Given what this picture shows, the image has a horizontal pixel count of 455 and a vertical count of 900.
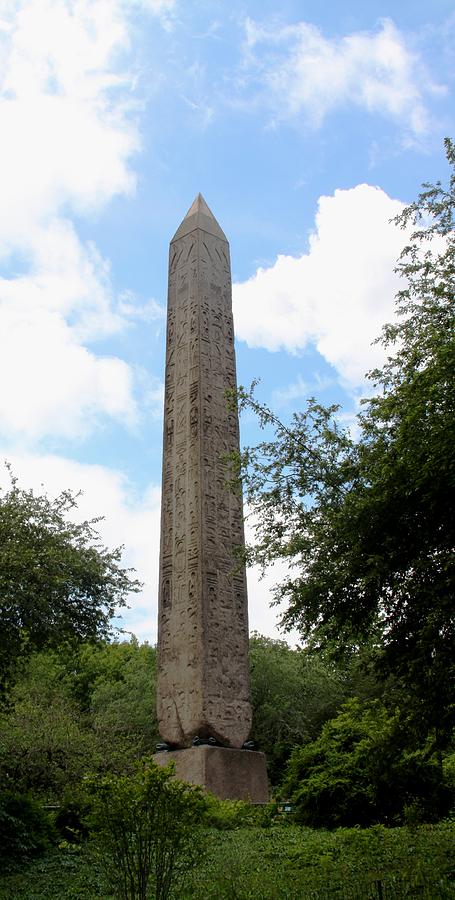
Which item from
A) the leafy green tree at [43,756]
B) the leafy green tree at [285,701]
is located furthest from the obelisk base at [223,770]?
the leafy green tree at [285,701]

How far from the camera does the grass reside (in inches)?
290

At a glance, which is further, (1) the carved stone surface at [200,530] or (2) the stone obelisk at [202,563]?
(1) the carved stone surface at [200,530]

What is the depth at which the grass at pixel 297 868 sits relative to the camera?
290 inches

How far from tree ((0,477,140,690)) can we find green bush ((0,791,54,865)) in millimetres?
2185

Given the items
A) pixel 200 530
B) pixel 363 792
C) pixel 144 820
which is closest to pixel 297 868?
pixel 144 820

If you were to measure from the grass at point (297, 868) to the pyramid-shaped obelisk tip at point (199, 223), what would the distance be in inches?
449

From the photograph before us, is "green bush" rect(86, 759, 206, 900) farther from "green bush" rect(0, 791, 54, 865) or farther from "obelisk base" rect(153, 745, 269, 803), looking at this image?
"obelisk base" rect(153, 745, 269, 803)

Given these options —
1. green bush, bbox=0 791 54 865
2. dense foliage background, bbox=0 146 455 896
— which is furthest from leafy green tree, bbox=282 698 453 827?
green bush, bbox=0 791 54 865

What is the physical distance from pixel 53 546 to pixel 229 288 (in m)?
6.25

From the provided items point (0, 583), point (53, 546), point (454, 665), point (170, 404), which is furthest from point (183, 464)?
point (454, 665)

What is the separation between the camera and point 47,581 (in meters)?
13.8

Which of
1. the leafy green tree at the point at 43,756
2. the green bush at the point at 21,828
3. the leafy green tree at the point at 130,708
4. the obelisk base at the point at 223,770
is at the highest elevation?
the leafy green tree at the point at 130,708

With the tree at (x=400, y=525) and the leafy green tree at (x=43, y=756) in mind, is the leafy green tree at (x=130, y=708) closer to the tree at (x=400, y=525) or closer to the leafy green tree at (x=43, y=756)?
the leafy green tree at (x=43, y=756)

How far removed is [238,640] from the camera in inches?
518
